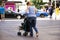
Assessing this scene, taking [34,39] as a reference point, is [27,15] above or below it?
above

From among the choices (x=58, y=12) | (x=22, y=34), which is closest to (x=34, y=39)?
(x=22, y=34)

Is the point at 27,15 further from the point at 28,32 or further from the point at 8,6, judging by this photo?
the point at 8,6

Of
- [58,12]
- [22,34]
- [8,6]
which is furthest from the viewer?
[8,6]

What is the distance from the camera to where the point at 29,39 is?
491 inches

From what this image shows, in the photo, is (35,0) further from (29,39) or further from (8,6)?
(29,39)

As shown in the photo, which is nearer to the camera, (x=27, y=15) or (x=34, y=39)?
(x=34, y=39)

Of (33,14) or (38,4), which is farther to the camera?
(38,4)

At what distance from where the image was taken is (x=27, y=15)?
1320 cm

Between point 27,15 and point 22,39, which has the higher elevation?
point 27,15

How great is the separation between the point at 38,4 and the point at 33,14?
40.7m

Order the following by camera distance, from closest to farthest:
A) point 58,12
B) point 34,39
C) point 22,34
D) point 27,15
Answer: point 34,39, point 27,15, point 22,34, point 58,12

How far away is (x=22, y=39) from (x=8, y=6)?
2911cm

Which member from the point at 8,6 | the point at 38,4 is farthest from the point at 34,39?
the point at 38,4

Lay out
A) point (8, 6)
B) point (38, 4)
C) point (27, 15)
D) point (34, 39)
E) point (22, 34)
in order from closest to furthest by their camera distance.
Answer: point (34, 39), point (27, 15), point (22, 34), point (8, 6), point (38, 4)
